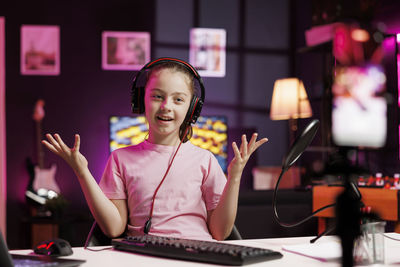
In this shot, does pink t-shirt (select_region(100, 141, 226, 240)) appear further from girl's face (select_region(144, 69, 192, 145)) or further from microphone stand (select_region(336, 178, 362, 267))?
microphone stand (select_region(336, 178, 362, 267))

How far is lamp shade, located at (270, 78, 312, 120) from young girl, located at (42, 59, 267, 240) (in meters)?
3.29

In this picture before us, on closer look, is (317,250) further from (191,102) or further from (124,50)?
(124,50)

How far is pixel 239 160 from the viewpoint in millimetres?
1114

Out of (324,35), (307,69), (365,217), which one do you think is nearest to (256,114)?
(307,69)

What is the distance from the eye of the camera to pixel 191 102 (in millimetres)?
1367

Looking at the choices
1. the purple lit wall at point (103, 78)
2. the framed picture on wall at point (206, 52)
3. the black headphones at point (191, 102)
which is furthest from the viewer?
the framed picture on wall at point (206, 52)

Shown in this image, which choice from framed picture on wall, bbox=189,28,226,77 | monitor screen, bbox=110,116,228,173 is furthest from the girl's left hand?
framed picture on wall, bbox=189,28,226,77

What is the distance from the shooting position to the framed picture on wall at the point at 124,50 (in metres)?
4.86

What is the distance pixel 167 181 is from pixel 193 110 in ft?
0.71

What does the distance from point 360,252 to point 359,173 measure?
575 millimetres

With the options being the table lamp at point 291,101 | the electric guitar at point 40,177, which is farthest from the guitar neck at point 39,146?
the table lamp at point 291,101

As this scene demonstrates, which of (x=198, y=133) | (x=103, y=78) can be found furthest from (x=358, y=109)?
(x=103, y=78)

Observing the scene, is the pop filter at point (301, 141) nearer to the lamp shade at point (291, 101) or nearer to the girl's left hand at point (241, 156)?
the girl's left hand at point (241, 156)

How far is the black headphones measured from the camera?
1.36 meters
